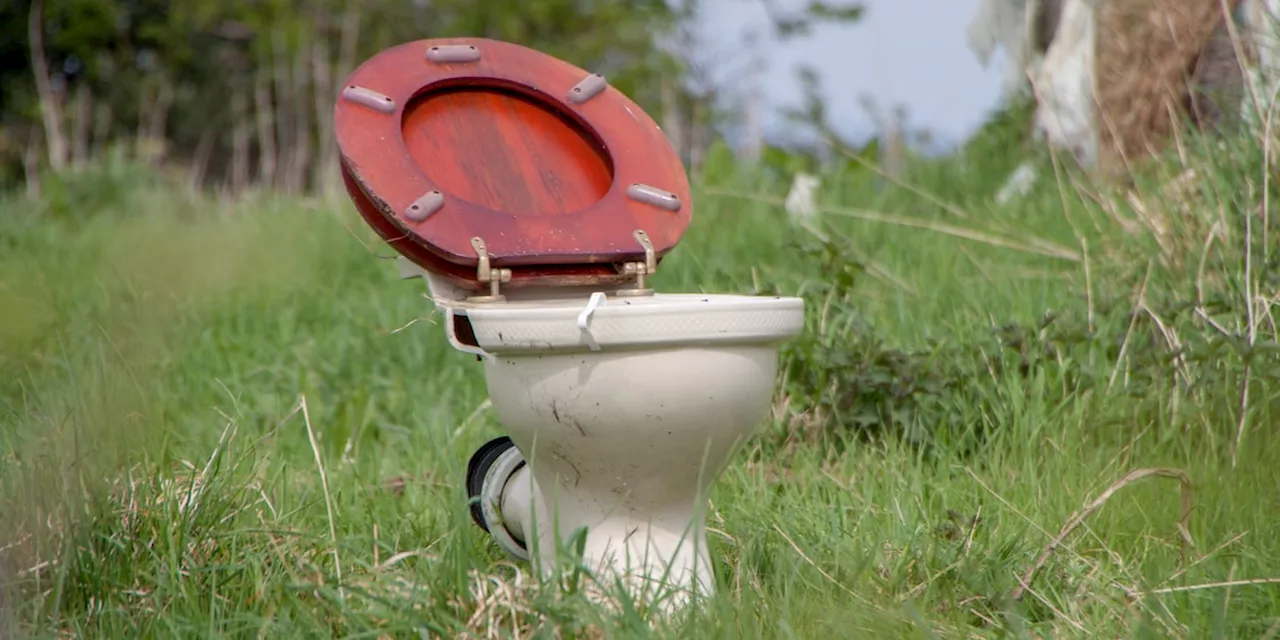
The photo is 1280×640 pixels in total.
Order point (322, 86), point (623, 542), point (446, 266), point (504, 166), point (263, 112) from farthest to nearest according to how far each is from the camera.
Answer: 1. point (322, 86)
2. point (263, 112)
3. point (504, 166)
4. point (446, 266)
5. point (623, 542)

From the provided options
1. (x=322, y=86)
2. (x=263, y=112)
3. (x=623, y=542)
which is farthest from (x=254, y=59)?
(x=623, y=542)

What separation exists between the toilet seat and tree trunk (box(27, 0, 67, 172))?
5613 mm

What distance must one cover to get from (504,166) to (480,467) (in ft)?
1.72

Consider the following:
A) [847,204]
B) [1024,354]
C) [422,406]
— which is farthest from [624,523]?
[847,204]

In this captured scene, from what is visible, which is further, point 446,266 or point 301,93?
point 301,93

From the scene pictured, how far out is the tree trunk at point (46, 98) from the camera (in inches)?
354

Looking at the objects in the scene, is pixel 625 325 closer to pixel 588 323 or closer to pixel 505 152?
pixel 588 323

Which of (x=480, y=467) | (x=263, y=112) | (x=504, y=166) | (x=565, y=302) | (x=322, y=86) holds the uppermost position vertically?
(x=504, y=166)

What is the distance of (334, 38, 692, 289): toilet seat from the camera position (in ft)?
6.50

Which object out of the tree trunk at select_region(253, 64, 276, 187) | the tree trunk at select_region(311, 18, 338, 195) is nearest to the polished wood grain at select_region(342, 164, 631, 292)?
the tree trunk at select_region(311, 18, 338, 195)

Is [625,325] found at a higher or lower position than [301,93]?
higher

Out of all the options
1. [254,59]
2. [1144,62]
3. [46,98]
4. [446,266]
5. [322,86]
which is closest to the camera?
[446,266]

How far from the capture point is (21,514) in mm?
1696

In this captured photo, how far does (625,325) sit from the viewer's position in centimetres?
166
